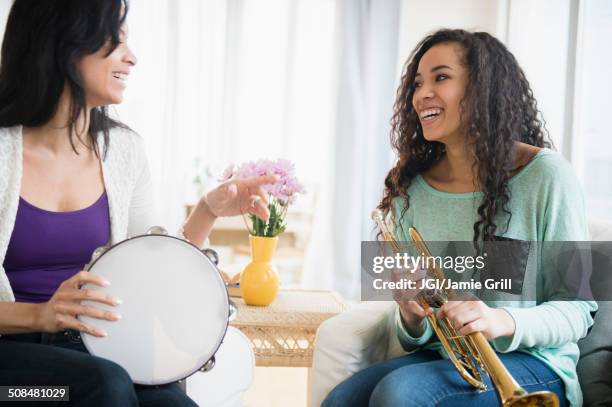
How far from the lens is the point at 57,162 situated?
4.32 ft

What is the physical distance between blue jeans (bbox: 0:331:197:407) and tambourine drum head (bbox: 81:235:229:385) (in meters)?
0.04

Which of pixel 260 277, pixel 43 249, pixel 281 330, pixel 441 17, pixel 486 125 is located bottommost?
pixel 281 330

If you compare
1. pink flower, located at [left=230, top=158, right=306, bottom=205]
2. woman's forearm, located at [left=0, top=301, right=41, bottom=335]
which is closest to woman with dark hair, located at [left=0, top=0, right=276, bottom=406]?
woman's forearm, located at [left=0, top=301, right=41, bottom=335]

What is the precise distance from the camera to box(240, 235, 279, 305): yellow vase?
205cm

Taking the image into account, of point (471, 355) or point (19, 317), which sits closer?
point (19, 317)

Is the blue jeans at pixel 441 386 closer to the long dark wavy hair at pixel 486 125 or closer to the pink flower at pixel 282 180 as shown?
the long dark wavy hair at pixel 486 125

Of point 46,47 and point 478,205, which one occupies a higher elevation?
point 46,47

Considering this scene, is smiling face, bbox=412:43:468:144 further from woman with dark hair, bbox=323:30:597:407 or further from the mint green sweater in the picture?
the mint green sweater

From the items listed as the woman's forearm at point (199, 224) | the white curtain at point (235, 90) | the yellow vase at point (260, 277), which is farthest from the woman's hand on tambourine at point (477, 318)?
the white curtain at point (235, 90)

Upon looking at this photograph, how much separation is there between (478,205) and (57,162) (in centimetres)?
94

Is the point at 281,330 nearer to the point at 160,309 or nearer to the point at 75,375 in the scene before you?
the point at 160,309

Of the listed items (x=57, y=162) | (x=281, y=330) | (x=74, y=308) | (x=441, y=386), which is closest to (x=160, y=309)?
(x=74, y=308)

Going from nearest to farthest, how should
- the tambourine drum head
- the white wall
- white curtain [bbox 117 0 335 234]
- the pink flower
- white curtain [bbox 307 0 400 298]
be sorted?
1. the tambourine drum head
2. the pink flower
3. the white wall
4. white curtain [bbox 307 0 400 298]
5. white curtain [bbox 117 0 335 234]

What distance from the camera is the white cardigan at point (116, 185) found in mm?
1194
